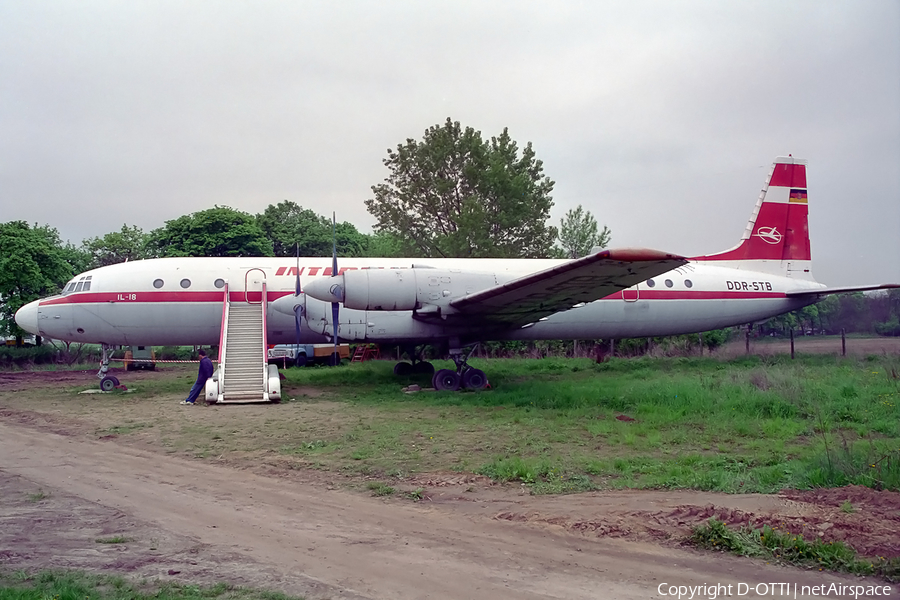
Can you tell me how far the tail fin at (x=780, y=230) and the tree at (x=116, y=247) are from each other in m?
33.0

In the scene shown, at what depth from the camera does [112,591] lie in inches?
163

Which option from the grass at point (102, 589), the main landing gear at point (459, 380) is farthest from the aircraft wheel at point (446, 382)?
the grass at point (102, 589)

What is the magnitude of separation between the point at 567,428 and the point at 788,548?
Answer: 18.1ft

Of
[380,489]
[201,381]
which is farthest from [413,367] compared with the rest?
[380,489]

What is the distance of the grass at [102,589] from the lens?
403cm

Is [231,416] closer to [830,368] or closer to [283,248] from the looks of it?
[830,368]

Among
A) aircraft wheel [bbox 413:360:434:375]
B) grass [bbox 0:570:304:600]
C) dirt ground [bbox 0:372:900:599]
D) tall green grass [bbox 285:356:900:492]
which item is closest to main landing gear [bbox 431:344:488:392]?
tall green grass [bbox 285:356:900:492]

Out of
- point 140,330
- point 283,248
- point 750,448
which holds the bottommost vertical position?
point 750,448

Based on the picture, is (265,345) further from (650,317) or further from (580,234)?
(580,234)

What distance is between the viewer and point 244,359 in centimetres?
1471

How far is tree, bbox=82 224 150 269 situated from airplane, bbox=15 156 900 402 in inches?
956

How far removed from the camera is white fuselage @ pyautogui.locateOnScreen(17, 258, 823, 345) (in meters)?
15.3

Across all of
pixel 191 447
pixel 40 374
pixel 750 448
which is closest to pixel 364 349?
pixel 40 374

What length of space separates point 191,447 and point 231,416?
2630mm
